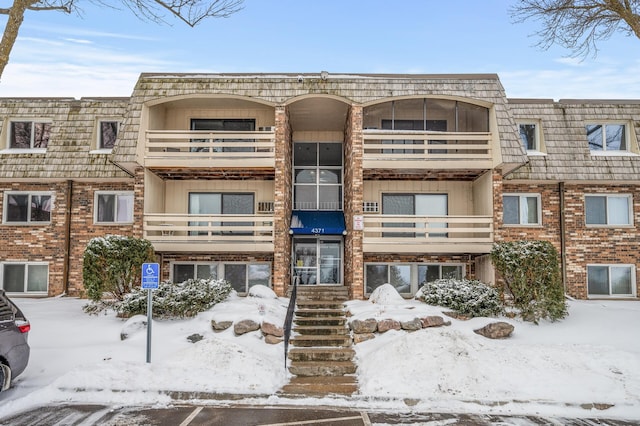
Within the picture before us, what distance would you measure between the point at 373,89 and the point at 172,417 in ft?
37.5

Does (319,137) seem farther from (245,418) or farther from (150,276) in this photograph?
(245,418)

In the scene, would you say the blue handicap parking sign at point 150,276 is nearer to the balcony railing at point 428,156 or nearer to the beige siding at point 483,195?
the balcony railing at point 428,156

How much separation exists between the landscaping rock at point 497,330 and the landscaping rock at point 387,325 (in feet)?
5.89

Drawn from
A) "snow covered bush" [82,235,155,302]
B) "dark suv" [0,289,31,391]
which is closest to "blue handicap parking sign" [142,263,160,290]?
"dark suv" [0,289,31,391]

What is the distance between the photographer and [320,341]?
1238 cm

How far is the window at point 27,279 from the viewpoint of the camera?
18.2m

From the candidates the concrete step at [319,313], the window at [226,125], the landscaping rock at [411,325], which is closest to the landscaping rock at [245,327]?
the concrete step at [319,313]

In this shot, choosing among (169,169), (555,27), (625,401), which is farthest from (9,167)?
(625,401)

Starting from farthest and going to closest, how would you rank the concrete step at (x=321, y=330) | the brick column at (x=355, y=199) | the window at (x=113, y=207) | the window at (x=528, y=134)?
the window at (x=528, y=134) < the window at (x=113, y=207) < the brick column at (x=355, y=199) < the concrete step at (x=321, y=330)

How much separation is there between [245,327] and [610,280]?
12651 millimetres

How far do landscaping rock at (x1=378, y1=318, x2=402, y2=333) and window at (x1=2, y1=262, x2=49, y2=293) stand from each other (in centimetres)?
1192

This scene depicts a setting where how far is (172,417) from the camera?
8273 millimetres

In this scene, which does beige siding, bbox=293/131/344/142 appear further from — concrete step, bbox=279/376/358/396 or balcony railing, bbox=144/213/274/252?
concrete step, bbox=279/376/358/396

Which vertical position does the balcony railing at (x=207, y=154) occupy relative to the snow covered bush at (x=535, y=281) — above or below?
above
